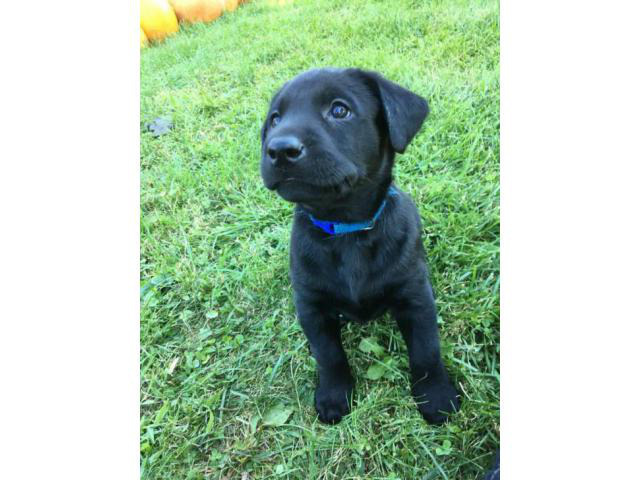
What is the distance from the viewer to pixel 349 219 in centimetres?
160

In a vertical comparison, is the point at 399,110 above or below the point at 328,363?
above

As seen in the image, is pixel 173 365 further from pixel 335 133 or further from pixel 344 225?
pixel 335 133

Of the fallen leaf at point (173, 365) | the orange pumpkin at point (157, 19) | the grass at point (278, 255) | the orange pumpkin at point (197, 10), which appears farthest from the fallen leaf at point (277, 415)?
the orange pumpkin at point (197, 10)

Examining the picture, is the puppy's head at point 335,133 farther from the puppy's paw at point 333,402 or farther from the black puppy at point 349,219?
the puppy's paw at point 333,402

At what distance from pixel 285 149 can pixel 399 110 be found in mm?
489

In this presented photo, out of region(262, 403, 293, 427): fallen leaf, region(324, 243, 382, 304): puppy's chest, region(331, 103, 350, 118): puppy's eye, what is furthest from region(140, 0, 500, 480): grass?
region(331, 103, 350, 118): puppy's eye

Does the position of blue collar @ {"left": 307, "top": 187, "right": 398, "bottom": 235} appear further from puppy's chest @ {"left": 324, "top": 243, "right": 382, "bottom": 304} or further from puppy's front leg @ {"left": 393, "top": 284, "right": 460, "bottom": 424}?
puppy's front leg @ {"left": 393, "top": 284, "right": 460, "bottom": 424}

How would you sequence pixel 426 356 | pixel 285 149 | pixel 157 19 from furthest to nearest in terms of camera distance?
pixel 157 19, pixel 426 356, pixel 285 149

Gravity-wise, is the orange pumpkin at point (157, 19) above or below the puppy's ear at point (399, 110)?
above

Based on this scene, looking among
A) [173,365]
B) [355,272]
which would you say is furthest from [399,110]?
[173,365]

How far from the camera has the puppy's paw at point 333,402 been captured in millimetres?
1731

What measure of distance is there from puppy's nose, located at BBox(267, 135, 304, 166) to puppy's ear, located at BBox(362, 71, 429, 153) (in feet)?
1.26

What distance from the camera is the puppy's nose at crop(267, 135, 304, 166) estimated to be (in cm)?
125

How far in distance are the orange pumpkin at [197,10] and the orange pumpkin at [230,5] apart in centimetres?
4
